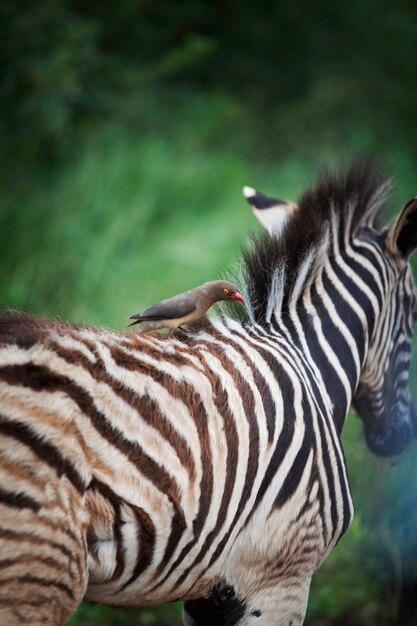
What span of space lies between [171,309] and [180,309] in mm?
39

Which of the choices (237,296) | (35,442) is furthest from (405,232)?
(35,442)

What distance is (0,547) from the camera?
219 cm

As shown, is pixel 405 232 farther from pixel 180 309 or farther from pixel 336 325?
pixel 180 309

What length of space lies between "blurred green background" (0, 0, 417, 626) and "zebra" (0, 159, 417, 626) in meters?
0.70

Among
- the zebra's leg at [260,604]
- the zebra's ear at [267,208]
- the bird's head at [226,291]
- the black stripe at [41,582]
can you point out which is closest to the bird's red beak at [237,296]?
the bird's head at [226,291]

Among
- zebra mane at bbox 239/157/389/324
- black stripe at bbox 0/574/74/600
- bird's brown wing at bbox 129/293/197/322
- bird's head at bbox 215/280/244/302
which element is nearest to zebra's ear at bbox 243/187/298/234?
zebra mane at bbox 239/157/389/324

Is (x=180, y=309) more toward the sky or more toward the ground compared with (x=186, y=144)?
more toward the ground

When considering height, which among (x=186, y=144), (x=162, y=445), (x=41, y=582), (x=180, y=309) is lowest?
(x=41, y=582)

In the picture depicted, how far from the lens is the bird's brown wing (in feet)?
10.0

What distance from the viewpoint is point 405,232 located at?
3.58 m

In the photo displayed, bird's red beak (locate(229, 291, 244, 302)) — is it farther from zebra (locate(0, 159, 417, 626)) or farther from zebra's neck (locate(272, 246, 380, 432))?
zebra's neck (locate(272, 246, 380, 432))

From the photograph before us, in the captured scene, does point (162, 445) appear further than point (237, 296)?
No

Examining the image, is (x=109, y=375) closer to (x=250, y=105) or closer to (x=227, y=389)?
(x=227, y=389)

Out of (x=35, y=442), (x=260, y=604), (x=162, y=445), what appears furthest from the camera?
(x=260, y=604)
